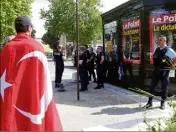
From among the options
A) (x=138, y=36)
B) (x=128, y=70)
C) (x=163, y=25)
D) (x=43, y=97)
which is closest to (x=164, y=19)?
(x=163, y=25)

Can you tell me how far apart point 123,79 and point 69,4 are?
1214 inches

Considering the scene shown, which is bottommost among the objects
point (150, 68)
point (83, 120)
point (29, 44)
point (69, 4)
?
point (83, 120)

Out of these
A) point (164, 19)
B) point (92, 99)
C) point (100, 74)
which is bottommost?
point (92, 99)

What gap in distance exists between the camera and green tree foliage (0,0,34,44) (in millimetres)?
31422

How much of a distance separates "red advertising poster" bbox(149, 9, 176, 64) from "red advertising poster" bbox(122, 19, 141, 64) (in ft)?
1.87

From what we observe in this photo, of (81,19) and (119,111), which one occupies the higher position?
(81,19)

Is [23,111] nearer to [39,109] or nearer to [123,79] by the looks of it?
[39,109]

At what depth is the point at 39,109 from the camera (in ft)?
13.2

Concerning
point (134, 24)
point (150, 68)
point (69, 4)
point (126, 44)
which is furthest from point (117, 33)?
point (69, 4)

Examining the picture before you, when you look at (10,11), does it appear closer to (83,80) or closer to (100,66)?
(100,66)

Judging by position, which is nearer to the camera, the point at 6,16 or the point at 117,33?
the point at 117,33

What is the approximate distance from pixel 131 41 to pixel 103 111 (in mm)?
3501

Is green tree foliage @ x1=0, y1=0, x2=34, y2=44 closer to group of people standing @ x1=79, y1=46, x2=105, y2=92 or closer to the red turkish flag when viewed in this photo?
group of people standing @ x1=79, y1=46, x2=105, y2=92

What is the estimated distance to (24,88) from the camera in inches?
158
